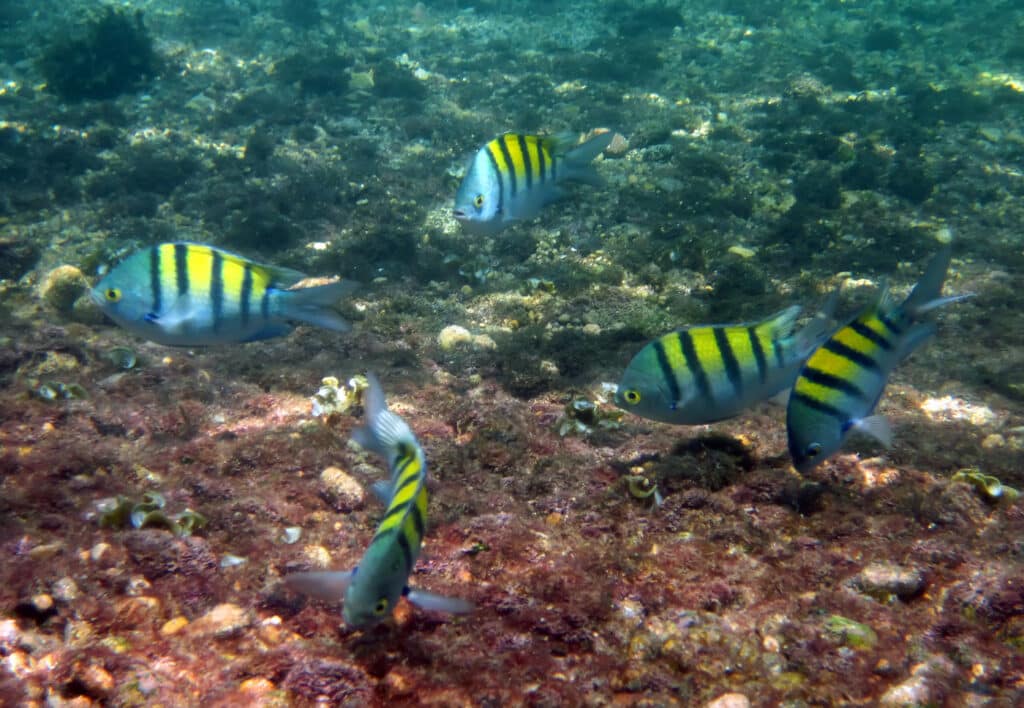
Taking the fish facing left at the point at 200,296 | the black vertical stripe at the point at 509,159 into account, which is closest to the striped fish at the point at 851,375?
A: the fish facing left at the point at 200,296

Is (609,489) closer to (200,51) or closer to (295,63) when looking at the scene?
(295,63)

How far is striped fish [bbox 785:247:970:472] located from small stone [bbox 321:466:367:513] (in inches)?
89.8

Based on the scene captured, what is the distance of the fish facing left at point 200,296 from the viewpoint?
296 centimetres

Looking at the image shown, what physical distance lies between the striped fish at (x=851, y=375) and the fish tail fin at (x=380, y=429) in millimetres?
1741

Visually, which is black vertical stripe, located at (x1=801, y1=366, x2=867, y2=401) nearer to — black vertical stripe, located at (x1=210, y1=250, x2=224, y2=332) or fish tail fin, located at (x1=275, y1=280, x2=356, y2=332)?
fish tail fin, located at (x1=275, y1=280, x2=356, y2=332)

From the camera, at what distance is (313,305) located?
3.13 metres

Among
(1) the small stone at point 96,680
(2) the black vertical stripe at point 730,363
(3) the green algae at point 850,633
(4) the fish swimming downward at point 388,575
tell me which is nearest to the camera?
(4) the fish swimming downward at point 388,575

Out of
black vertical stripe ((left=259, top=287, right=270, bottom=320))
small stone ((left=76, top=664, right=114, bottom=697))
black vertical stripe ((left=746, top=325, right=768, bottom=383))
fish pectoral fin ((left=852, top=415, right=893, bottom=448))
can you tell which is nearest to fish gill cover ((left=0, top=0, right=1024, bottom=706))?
small stone ((left=76, top=664, right=114, bottom=697))

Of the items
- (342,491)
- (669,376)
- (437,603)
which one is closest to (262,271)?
(342,491)

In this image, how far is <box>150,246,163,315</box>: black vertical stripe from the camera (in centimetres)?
296

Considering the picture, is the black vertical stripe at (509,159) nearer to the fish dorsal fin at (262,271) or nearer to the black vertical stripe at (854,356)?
the fish dorsal fin at (262,271)

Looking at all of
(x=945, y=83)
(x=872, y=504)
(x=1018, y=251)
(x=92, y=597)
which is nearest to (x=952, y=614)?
(x=872, y=504)

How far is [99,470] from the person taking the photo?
10.5ft

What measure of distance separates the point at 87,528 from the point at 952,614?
378cm
